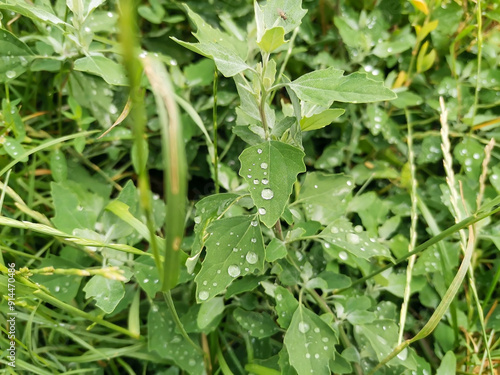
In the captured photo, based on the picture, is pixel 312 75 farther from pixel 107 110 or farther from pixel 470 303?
pixel 470 303

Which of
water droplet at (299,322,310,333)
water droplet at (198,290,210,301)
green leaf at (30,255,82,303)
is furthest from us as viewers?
green leaf at (30,255,82,303)

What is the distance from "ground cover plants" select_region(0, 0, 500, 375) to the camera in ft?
3.05


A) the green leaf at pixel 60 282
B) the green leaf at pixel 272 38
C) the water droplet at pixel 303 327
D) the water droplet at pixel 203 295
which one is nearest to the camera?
the green leaf at pixel 272 38

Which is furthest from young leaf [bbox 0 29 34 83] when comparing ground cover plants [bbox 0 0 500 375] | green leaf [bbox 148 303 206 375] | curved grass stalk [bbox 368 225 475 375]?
curved grass stalk [bbox 368 225 475 375]

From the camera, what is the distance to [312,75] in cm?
88

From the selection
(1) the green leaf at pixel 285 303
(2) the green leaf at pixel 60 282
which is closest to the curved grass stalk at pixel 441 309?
(1) the green leaf at pixel 285 303

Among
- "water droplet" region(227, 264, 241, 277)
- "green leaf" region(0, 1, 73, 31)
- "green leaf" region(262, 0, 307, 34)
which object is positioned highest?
"green leaf" region(0, 1, 73, 31)

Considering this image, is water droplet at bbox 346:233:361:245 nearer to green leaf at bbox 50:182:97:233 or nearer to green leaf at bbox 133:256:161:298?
→ green leaf at bbox 133:256:161:298

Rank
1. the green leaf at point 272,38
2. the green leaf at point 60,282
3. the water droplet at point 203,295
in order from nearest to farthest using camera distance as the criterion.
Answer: the green leaf at point 272,38
the water droplet at point 203,295
the green leaf at point 60,282

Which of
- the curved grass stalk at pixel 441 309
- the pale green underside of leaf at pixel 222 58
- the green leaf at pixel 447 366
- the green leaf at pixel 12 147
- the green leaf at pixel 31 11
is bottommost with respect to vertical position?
the green leaf at pixel 447 366

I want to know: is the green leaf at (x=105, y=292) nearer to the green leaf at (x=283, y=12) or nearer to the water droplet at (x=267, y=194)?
the water droplet at (x=267, y=194)

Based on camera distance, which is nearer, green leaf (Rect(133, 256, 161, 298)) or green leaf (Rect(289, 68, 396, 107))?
green leaf (Rect(289, 68, 396, 107))

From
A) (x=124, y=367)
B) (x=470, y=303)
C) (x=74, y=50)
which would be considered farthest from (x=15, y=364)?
(x=470, y=303)

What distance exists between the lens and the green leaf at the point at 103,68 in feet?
3.59
